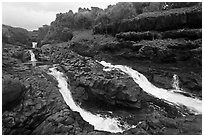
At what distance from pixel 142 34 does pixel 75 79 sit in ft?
32.2

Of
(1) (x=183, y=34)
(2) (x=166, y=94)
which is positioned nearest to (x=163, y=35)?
(1) (x=183, y=34)

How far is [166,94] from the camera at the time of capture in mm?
16766

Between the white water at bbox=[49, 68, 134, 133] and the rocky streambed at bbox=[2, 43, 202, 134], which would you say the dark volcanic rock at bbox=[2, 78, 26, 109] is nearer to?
the rocky streambed at bbox=[2, 43, 202, 134]

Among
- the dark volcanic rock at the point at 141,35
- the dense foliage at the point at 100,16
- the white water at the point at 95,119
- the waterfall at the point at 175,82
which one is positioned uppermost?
the dense foliage at the point at 100,16

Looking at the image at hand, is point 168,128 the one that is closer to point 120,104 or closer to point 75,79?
point 120,104

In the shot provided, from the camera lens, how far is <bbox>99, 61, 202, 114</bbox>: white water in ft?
49.7

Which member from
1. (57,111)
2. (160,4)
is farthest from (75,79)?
(160,4)

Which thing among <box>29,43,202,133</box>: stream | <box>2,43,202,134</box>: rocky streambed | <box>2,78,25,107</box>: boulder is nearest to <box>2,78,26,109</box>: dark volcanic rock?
<box>2,78,25,107</box>: boulder

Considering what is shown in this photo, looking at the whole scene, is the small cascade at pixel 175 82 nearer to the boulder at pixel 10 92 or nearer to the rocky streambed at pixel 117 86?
the rocky streambed at pixel 117 86

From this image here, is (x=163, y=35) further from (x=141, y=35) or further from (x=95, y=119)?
(x=95, y=119)

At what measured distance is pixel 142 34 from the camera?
73.5 feet

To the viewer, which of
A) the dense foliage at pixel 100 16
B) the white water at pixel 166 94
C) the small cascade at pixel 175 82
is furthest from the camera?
the dense foliage at pixel 100 16

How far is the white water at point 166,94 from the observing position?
15.2 metres

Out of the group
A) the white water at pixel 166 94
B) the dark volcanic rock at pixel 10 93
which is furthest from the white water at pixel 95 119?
the white water at pixel 166 94
